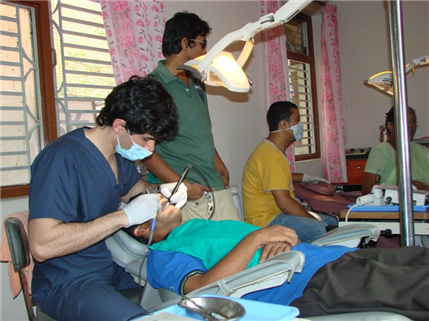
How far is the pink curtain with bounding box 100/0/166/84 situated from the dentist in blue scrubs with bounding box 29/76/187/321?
3.02 ft

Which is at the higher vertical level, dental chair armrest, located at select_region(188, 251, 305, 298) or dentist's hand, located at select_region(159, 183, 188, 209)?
dentist's hand, located at select_region(159, 183, 188, 209)

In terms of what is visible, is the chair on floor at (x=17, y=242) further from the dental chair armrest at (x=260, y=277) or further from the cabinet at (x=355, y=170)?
the cabinet at (x=355, y=170)

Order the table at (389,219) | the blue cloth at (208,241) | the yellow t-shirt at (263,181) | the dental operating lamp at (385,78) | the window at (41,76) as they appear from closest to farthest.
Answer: the blue cloth at (208,241), the table at (389,219), the window at (41,76), the yellow t-shirt at (263,181), the dental operating lamp at (385,78)

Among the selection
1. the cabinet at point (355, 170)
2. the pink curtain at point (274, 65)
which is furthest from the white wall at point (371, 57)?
the pink curtain at point (274, 65)

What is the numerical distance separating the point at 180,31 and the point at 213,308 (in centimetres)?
172

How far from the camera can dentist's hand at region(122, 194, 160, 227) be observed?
145cm

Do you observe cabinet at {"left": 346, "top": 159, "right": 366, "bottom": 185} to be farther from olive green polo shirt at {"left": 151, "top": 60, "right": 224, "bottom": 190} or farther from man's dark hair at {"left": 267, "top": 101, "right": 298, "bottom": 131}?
olive green polo shirt at {"left": 151, "top": 60, "right": 224, "bottom": 190}

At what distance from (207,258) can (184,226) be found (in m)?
0.29

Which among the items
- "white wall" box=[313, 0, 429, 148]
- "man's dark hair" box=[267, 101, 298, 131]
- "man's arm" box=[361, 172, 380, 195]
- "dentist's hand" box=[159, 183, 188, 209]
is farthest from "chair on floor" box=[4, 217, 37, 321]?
"white wall" box=[313, 0, 429, 148]

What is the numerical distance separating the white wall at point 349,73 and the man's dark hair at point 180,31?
2.59 ft

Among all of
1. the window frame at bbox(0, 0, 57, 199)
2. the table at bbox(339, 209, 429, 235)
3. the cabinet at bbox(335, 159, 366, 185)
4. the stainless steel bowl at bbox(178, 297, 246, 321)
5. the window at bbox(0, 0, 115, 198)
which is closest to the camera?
the stainless steel bowl at bbox(178, 297, 246, 321)

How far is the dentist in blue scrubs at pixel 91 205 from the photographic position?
131 cm

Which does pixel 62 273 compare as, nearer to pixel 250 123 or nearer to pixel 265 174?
pixel 265 174

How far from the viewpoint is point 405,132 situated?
4.73 feet
